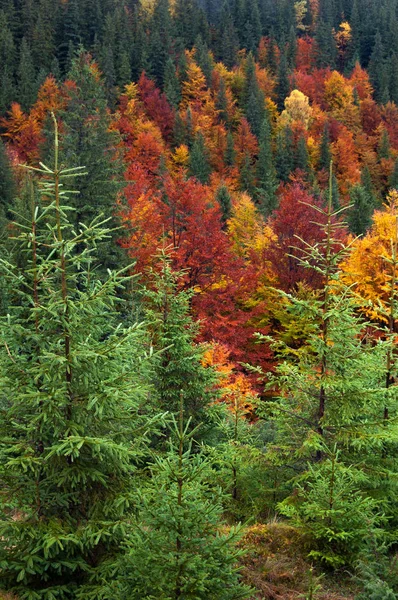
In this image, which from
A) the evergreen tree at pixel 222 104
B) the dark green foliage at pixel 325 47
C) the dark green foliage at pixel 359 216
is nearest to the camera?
the dark green foliage at pixel 359 216

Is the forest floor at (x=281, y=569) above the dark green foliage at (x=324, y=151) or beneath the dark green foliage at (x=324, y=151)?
above

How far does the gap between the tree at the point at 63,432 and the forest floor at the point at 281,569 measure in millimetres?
2006

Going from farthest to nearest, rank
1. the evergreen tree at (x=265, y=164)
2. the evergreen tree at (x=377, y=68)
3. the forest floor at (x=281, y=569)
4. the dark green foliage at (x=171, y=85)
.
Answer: the evergreen tree at (x=377, y=68), the dark green foliage at (x=171, y=85), the evergreen tree at (x=265, y=164), the forest floor at (x=281, y=569)

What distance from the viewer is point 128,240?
25391 millimetres

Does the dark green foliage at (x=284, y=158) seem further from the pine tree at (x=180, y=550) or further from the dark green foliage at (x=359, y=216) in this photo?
the pine tree at (x=180, y=550)

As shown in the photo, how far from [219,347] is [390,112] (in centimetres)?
8602

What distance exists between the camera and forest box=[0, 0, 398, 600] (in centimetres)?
563

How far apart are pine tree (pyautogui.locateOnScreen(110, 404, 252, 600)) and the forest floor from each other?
1490 millimetres

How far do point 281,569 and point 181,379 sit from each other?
5.02 metres

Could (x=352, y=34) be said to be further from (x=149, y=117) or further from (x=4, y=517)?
(x=4, y=517)

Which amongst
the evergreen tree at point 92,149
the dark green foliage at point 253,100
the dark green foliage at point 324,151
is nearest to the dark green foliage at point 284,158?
the dark green foliage at point 324,151

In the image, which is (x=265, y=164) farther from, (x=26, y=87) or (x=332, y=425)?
(x=332, y=425)

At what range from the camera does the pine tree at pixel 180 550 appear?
4867 millimetres

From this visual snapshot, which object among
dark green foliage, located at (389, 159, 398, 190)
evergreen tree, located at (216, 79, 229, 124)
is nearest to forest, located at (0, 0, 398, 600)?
evergreen tree, located at (216, 79, 229, 124)
